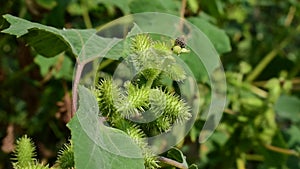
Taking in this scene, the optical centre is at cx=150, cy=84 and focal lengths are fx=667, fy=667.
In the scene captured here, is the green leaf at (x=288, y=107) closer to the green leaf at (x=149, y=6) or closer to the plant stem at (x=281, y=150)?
the plant stem at (x=281, y=150)

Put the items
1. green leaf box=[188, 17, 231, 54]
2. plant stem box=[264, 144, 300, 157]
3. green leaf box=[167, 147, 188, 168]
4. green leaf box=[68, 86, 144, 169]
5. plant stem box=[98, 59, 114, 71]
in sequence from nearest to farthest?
green leaf box=[68, 86, 144, 169], green leaf box=[167, 147, 188, 168], green leaf box=[188, 17, 231, 54], plant stem box=[98, 59, 114, 71], plant stem box=[264, 144, 300, 157]

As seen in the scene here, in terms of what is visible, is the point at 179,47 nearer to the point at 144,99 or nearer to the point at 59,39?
the point at 144,99

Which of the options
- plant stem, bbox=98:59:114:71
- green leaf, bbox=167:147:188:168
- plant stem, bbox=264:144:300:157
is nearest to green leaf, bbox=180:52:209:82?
plant stem, bbox=98:59:114:71

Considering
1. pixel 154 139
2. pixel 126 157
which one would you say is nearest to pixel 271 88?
pixel 154 139

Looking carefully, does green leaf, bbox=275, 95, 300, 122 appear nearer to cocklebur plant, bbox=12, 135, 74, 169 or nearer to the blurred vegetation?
the blurred vegetation

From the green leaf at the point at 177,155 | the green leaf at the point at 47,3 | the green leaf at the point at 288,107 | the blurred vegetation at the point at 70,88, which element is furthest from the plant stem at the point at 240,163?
the green leaf at the point at 177,155

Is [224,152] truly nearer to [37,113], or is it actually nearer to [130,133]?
[37,113]
